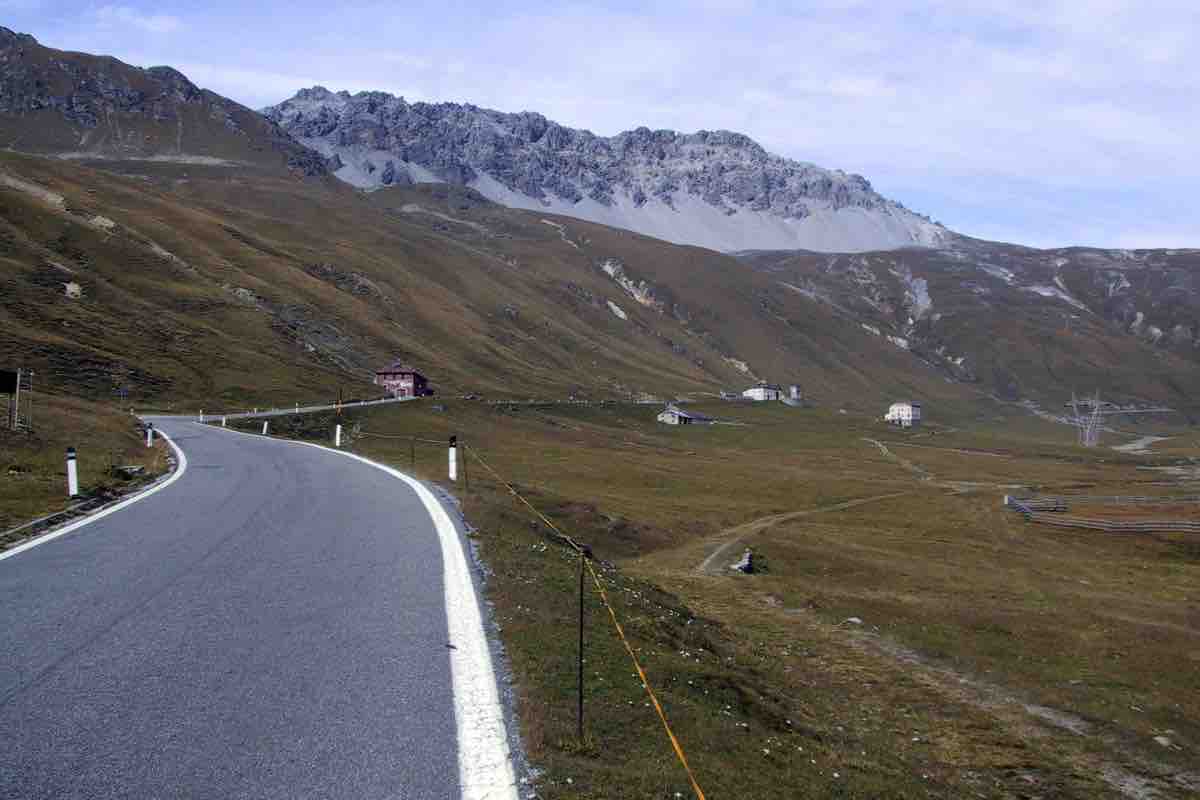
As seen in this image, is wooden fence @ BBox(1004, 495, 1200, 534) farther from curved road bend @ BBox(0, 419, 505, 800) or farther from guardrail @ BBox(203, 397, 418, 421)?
curved road bend @ BBox(0, 419, 505, 800)

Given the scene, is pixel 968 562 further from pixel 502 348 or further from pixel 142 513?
pixel 502 348

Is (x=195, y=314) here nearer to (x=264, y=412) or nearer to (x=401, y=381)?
(x=401, y=381)

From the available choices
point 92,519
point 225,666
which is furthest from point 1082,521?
point 225,666

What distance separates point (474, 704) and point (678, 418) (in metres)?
150

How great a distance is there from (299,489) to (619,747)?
17.9 metres

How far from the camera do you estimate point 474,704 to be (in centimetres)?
768

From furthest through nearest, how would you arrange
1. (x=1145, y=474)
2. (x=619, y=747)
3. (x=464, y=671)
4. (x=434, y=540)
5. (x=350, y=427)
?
(x=1145, y=474)
(x=350, y=427)
(x=434, y=540)
(x=464, y=671)
(x=619, y=747)

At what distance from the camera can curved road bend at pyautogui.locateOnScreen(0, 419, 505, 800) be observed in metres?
6.17

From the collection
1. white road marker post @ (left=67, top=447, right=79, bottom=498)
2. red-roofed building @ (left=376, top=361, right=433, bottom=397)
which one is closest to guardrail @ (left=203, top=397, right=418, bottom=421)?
red-roofed building @ (left=376, top=361, right=433, bottom=397)

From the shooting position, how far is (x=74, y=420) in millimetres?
39094

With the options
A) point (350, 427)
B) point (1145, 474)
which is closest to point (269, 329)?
point (350, 427)

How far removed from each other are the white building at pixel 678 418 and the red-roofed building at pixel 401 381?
50847mm

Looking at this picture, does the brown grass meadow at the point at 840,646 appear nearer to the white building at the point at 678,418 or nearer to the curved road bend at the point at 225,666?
the curved road bend at the point at 225,666

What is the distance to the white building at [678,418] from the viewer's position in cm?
15575
